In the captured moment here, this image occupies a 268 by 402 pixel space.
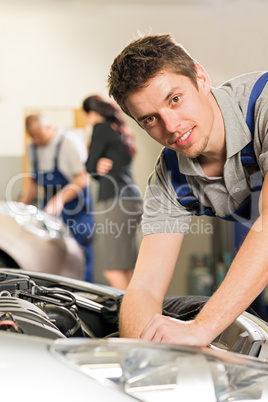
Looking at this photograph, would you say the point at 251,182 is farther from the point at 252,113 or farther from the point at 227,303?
the point at 227,303

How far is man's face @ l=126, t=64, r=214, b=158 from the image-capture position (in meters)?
1.04

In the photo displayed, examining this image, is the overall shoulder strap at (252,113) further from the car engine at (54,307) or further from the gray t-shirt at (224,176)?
the car engine at (54,307)

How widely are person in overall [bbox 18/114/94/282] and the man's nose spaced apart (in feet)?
8.23

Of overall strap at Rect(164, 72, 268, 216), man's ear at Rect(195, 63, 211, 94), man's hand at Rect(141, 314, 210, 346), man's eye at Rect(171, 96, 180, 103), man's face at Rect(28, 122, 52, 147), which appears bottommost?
man's hand at Rect(141, 314, 210, 346)

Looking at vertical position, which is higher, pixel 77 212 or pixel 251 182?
pixel 251 182

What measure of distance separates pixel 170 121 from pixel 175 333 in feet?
1.36

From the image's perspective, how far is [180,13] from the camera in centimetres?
392

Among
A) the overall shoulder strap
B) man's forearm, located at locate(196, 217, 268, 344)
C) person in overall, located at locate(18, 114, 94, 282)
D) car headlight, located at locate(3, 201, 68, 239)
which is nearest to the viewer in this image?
man's forearm, located at locate(196, 217, 268, 344)

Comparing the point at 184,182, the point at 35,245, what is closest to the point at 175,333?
the point at 184,182

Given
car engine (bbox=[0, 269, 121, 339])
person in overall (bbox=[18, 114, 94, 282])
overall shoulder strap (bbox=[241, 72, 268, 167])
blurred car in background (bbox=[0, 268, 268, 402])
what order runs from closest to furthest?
1. blurred car in background (bbox=[0, 268, 268, 402])
2. car engine (bbox=[0, 269, 121, 339])
3. overall shoulder strap (bbox=[241, 72, 268, 167])
4. person in overall (bbox=[18, 114, 94, 282])

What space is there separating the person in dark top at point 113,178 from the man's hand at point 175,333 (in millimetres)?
1933

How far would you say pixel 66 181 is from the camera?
12.3 ft

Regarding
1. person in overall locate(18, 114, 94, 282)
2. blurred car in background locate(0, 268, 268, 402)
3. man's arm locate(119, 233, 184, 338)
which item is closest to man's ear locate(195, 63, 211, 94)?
man's arm locate(119, 233, 184, 338)

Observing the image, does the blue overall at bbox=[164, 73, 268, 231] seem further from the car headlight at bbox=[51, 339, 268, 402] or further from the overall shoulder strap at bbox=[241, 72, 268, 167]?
the car headlight at bbox=[51, 339, 268, 402]
